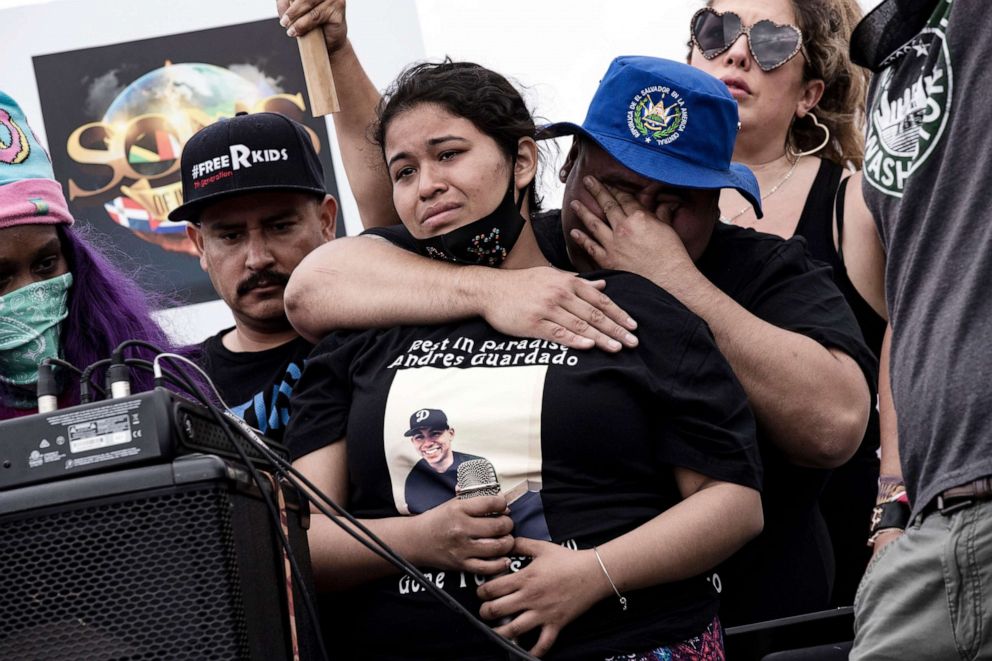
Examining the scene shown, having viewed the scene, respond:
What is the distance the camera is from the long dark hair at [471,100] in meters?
2.29

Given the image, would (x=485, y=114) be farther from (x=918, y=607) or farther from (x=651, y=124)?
(x=918, y=607)

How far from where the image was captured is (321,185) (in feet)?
9.29

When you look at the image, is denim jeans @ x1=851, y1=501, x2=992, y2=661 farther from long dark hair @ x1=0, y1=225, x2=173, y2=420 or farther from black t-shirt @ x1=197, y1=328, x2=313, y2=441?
long dark hair @ x1=0, y1=225, x2=173, y2=420

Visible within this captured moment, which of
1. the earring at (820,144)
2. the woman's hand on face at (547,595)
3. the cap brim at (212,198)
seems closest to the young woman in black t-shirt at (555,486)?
the woman's hand on face at (547,595)

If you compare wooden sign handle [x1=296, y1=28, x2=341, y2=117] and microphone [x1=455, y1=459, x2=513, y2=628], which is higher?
wooden sign handle [x1=296, y1=28, x2=341, y2=117]

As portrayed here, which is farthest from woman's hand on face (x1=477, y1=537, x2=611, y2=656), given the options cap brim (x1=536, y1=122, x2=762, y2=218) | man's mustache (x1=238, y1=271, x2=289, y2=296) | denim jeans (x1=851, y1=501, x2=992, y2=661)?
man's mustache (x1=238, y1=271, x2=289, y2=296)

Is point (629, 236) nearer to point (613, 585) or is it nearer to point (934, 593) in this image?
point (613, 585)

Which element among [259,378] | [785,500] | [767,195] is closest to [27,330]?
[259,378]

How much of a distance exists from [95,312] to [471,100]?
879mm

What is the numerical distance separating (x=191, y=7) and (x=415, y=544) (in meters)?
2.30

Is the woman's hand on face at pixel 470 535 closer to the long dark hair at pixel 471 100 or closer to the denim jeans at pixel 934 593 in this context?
the denim jeans at pixel 934 593

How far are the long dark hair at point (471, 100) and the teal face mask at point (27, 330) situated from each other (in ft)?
2.36

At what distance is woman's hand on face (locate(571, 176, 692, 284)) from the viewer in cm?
216

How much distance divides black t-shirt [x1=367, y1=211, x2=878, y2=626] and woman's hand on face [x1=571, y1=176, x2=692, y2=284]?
133mm
